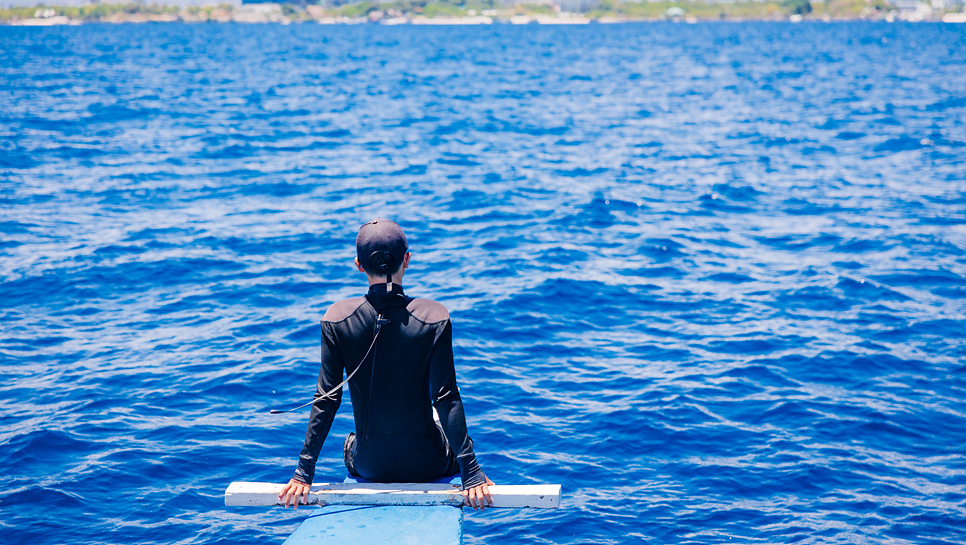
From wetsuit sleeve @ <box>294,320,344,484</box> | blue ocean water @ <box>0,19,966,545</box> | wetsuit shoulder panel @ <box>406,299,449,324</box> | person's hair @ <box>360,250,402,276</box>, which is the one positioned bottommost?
blue ocean water @ <box>0,19,966,545</box>

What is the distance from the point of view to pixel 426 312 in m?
5.62

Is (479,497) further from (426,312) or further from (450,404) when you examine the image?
(426,312)

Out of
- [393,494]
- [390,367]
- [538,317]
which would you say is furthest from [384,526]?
[538,317]

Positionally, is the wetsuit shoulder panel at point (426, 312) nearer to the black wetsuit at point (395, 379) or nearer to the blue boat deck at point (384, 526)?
the black wetsuit at point (395, 379)

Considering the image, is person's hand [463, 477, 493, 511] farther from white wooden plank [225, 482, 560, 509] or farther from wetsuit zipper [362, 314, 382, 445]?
wetsuit zipper [362, 314, 382, 445]

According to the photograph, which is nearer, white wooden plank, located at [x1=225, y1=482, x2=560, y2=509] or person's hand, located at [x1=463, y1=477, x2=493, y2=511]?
white wooden plank, located at [x1=225, y1=482, x2=560, y2=509]

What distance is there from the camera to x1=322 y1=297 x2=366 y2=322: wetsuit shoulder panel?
222 inches

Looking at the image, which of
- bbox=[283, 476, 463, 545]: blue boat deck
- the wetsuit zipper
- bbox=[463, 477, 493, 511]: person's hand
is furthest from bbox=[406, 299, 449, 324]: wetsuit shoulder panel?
bbox=[283, 476, 463, 545]: blue boat deck

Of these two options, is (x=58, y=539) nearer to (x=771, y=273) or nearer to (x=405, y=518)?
(x=405, y=518)

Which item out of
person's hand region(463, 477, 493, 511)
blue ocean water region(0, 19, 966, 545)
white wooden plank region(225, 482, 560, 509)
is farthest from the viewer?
blue ocean water region(0, 19, 966, 545)

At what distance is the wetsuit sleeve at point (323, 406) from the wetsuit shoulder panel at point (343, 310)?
0.05 meters

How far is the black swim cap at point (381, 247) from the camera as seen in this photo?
5527 millimetres

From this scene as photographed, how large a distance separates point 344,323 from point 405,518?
A: 1.36m

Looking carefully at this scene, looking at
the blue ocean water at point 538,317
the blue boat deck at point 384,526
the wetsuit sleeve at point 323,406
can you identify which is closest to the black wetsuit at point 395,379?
the wetsuit sleeve at point 323,406
